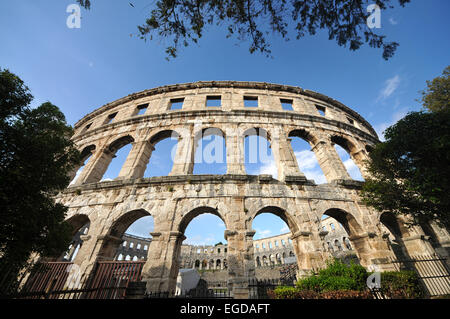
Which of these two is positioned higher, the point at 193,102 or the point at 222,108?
the point at 193,102

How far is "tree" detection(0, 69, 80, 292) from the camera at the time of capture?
4.34 m

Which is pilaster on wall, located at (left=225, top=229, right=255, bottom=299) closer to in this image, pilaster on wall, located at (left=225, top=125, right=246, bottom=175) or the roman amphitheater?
the roman amphitheater

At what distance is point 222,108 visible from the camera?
11953 mm

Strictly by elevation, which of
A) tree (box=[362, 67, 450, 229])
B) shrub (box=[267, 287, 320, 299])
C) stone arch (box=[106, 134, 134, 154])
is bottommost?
shrub (box=[267, 287, 320, 299])

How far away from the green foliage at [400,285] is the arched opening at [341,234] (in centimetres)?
103

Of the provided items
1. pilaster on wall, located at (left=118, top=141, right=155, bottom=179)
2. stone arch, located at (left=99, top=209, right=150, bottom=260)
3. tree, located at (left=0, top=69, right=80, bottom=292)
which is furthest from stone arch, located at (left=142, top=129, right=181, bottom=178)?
tree, located at (left=0, top=69, right=80, bottom=292)

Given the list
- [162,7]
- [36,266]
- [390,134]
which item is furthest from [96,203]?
[390,134]

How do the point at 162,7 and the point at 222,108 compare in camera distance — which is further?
the point at 222,108

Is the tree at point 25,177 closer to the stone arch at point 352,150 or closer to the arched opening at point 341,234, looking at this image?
the arched opening at point 341,234

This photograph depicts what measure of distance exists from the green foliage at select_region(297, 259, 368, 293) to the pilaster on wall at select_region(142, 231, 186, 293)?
176 inches

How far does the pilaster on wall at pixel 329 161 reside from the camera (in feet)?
31.6

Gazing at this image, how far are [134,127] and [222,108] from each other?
6.19 metres

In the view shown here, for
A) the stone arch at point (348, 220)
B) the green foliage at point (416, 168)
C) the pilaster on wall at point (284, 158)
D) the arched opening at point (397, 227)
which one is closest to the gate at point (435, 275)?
the arched opening at point (397, 227)

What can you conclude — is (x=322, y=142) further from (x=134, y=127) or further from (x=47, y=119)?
(x=47, y=119)
